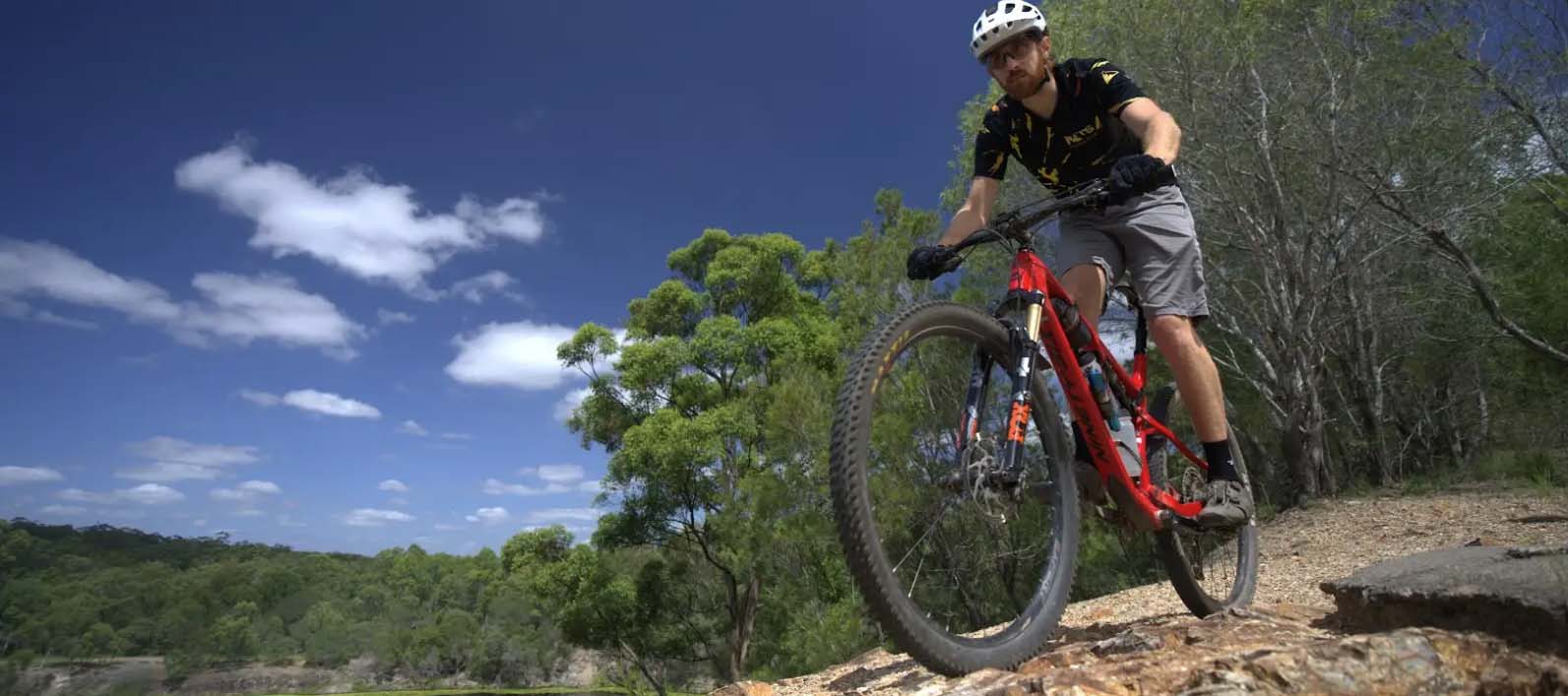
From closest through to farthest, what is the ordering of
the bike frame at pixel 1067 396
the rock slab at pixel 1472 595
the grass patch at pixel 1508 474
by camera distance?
1. the rock slab at pixel 1472 595
2. the bike frame at pixel 1067 396
3. the grass patch at pixel 1508 474

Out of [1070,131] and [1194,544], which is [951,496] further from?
[1194,544]

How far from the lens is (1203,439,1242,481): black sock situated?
2.86 m

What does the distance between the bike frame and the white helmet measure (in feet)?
2.50

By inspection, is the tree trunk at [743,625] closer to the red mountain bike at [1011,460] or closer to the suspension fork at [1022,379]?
the red mountain bike at [1011,460]

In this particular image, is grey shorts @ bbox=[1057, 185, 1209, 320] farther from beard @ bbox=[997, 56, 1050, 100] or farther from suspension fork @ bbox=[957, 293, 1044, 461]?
suspension fork @ bbox=[957, 293, 1044, 461]

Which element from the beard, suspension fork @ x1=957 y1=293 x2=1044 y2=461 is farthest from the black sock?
the beard

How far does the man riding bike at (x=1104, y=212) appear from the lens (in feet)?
8.84

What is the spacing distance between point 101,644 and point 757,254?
157 feet

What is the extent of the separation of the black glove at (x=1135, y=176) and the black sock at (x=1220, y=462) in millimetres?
A: 1156

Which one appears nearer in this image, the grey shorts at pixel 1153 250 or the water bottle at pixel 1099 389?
the water bottle at pixel 1099 389

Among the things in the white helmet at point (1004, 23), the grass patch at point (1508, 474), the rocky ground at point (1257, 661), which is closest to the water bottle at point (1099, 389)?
the rocky ground at point (1257, 661)

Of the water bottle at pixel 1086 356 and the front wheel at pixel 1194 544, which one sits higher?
the water bottle at pixel 1086 356

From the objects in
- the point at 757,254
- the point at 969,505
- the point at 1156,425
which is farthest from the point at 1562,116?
the point at 757,254

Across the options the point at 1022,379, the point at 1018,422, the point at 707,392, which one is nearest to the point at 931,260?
the point at 1022,379
